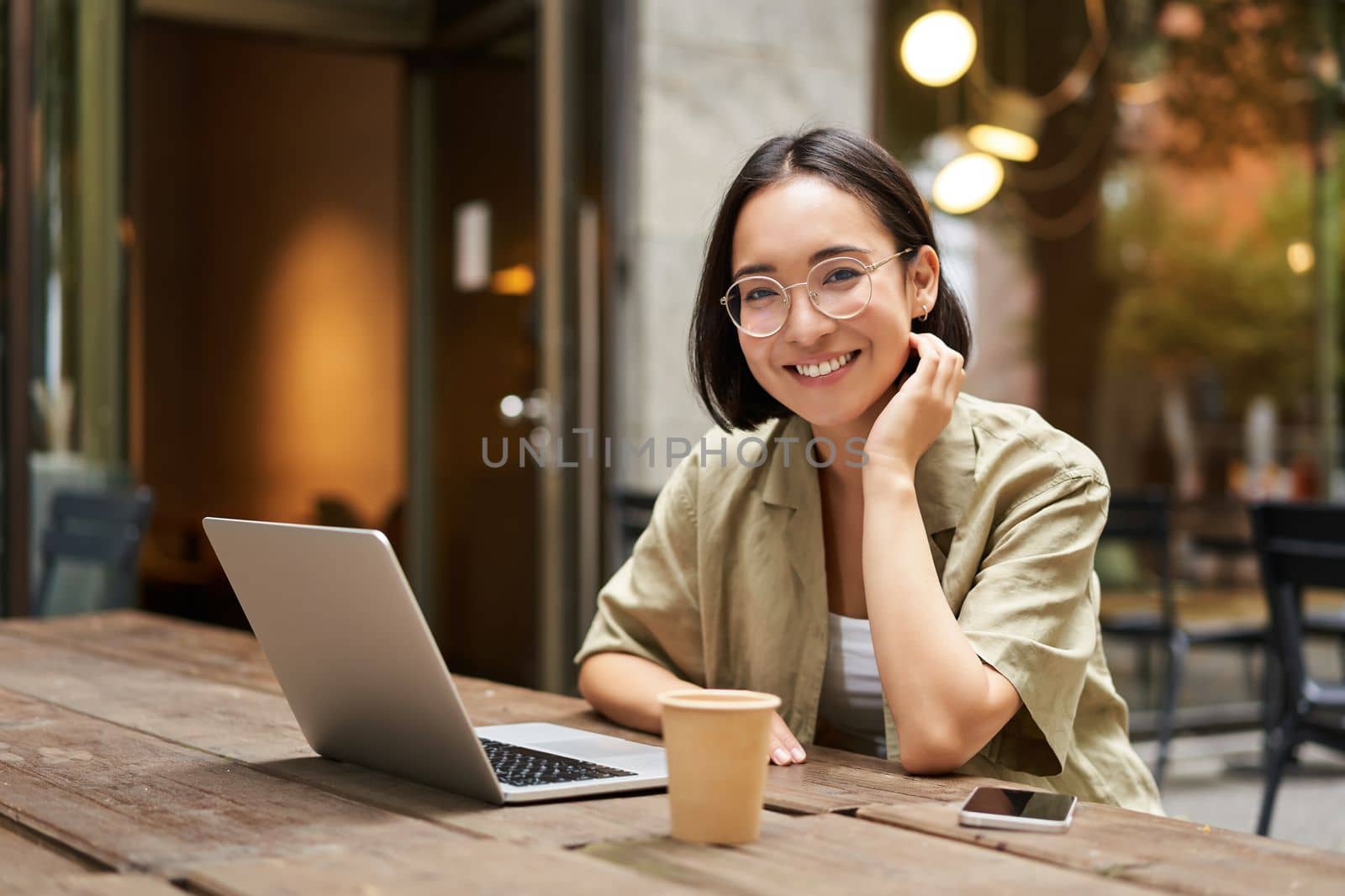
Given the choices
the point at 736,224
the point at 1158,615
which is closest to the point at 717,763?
the point at 736,224

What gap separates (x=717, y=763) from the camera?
90cm

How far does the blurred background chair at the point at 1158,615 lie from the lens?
13.1ft

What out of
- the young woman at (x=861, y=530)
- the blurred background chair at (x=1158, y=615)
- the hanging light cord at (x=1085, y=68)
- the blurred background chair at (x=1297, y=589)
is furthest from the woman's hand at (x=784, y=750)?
the hanging light cord at (x=1085, y=68)

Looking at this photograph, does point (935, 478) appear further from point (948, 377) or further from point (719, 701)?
point (719, 701)

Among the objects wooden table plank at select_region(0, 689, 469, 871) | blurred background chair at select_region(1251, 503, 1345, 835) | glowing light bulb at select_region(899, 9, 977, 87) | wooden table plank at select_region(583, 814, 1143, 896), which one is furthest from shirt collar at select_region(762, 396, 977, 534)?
glowing light bulb at select_region(899, 9, 977, 87)

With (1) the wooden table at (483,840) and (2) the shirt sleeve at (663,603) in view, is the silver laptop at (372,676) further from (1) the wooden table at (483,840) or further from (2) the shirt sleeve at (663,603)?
(2) the shirt sleeve at (663,603)

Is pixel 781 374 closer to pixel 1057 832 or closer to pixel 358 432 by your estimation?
pixel 1057 832

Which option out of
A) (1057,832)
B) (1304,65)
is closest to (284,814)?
(1057,832)

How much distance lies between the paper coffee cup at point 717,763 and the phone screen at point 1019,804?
0.55ft

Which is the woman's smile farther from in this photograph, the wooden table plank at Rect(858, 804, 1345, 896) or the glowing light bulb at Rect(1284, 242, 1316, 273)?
the glowing light bulb at Rect(1284, 242, 1316, 273)

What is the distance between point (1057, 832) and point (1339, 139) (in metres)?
4.84

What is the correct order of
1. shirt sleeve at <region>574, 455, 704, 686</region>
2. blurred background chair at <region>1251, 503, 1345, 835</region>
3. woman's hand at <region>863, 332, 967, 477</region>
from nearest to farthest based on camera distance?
1. woman's hand at <region>863, 332, 967, 477</region>
2. shirt sleeve at <region>574, 455, 704, 686</region>
3. blurred background chair at <region>1251, 503, 1345, 835</region>

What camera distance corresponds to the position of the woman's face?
1418 millimetres

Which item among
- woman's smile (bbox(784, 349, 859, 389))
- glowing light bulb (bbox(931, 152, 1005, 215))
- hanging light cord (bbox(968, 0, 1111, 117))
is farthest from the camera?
hanging light cord (bbox(968, 0, 1111, 117))
